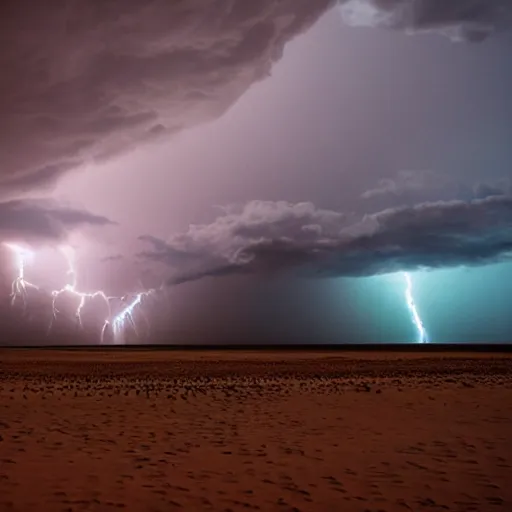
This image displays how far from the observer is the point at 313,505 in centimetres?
681

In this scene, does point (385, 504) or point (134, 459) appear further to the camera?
point (134, 459)

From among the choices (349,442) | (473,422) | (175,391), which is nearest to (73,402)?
(175,391)

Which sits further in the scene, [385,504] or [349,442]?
[349,442]

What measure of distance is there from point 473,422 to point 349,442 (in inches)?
170

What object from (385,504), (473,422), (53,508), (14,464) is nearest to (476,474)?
(385,504)

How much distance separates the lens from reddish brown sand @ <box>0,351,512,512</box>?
706 centimetres

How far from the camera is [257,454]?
381 inches

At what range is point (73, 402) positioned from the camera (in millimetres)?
17562

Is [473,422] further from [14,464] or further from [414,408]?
[14,464]

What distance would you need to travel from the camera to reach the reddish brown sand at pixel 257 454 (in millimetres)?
7059

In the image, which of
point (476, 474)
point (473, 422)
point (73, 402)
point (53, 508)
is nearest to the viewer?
point (53, 508)

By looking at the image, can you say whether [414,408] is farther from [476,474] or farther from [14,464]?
[14,464]

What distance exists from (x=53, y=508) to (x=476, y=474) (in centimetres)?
632

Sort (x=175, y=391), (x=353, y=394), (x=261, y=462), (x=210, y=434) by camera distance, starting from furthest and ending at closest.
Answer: (x=175, y=391) → (x=353, y=394) → (x=210, y=434) → (x=261, y=462)
